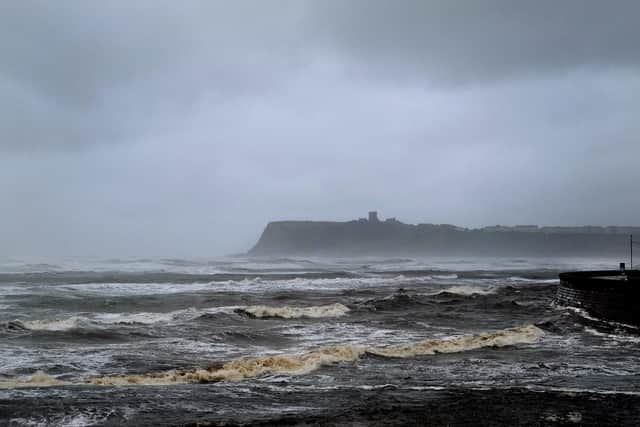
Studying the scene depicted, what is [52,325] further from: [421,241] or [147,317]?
[421,241]

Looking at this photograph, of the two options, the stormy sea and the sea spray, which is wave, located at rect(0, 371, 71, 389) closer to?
the stormy sea

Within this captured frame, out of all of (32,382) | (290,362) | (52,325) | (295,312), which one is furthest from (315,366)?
(295,312)

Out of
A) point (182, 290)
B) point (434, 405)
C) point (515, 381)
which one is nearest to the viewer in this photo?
point (434, 405)

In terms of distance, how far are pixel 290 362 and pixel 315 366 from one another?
56 centimetres

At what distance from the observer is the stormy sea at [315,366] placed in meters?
7.43

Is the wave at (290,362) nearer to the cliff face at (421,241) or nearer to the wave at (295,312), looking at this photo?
the wave at (295,312)

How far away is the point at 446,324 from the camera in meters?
19.6

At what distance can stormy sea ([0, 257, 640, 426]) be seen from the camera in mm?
7434

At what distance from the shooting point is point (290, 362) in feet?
38.2

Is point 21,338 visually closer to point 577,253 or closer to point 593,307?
point 593,307

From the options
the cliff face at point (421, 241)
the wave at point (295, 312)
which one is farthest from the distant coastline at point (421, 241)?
the wave at point (295, 312)

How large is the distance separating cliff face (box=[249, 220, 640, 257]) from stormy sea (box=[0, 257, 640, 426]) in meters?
114

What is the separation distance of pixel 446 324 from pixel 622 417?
12.6m

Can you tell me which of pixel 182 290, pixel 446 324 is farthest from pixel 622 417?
pixel 182 290
